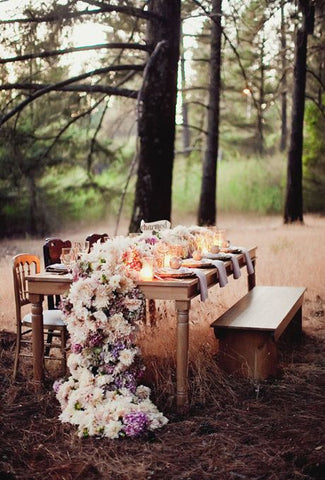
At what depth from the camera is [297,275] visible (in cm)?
809

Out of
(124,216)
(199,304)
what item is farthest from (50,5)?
(124,216)

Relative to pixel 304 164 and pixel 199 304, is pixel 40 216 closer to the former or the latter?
pixel 304 164

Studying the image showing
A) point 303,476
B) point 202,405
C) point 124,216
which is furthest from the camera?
point 124,216

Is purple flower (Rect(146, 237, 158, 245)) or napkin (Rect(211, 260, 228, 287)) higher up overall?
purple flower (Rect(146, 237, 158, 245))

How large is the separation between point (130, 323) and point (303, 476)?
1.41 meters

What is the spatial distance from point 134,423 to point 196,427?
0.41 meters

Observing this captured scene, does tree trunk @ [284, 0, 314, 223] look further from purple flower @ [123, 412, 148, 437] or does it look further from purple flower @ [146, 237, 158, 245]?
purple flower @ [123, 412, 148, 437]

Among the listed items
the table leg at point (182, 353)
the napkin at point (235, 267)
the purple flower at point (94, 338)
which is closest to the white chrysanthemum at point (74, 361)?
the purple flower at point (94, 338)

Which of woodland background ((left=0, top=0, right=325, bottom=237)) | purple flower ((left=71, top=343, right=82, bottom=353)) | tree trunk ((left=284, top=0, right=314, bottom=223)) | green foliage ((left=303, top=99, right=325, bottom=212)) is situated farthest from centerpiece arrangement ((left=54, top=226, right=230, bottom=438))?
green foliage ((left=303, top=99, right=325, bottom=212))

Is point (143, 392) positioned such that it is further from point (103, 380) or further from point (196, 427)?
point (196, 427)

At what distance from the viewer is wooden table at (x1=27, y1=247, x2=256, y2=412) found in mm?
4121

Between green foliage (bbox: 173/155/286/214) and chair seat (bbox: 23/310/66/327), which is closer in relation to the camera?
chair seat (bbox: 23/310/66/327)

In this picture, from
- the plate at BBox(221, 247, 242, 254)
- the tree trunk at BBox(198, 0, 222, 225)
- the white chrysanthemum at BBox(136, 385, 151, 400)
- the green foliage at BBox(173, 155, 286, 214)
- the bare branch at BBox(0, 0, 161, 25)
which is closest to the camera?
the white chrysanthemum at BBox(136, 385, 151, 400)

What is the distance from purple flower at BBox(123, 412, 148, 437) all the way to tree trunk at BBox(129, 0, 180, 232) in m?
3.84
